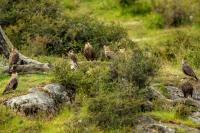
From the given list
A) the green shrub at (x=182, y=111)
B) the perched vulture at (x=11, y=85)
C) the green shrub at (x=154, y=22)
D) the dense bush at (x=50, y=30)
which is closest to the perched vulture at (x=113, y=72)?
the green shrub at (x=182, y=111)

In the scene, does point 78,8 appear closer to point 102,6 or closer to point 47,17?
point 102,6

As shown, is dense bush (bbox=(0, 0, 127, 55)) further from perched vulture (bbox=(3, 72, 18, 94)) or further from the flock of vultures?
perched vulture (bbox=(3, 72, 18, 94))

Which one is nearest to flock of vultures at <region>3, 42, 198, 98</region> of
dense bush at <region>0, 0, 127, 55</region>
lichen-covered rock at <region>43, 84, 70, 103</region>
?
lichen-covered rock at <region>43, 84, 70, 103</region>

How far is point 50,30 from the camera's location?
4034 cm

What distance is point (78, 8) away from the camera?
5697 cm

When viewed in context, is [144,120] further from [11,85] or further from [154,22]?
[154,22]

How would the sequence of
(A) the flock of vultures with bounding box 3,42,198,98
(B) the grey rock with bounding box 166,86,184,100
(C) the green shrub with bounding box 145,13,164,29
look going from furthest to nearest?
(C) the green shrub with bounding box 145,13,164,29 < (B) the grey rock with bounding box 166,86,184,100 < (A) the flock of vultures with bounding box 3,42,198,98

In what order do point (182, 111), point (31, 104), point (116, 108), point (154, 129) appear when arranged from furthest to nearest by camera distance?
point (31, 104)
point (182, 111)
point (116, 108)
point (154, 129)

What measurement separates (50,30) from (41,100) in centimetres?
1521

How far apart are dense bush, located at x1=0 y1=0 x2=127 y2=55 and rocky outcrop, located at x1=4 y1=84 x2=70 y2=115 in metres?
10.9

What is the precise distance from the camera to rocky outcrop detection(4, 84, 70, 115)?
82.1ft

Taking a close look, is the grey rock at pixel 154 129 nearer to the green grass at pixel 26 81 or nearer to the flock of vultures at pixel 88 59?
the flock of vultures at pixel 88 59

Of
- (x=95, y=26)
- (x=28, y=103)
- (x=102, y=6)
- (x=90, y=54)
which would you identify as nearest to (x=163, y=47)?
(x=95, y=26)

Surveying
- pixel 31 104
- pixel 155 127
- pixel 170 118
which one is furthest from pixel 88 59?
pixel 155 127
